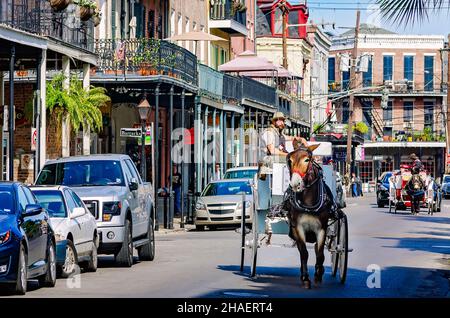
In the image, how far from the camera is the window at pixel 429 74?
128m

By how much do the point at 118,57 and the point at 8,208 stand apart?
22.1 metres

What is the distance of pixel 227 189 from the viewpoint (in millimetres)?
41188

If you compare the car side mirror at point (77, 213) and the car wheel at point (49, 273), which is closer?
the car wheel at point (49, 273)

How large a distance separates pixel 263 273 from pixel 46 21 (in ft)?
47.7

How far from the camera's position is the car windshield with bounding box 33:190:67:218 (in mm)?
21422

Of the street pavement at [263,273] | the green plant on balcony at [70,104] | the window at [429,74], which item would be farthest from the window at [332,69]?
the street pavement at [263,273]

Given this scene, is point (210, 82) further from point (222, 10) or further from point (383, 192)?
point (383, 192)

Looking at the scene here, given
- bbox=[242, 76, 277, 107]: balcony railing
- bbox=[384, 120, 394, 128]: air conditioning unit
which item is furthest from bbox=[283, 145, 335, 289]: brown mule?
bbox=[384, 120, 394, 128]: air conditioning unit

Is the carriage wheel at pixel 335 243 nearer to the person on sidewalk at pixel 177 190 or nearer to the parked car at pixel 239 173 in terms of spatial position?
the parked car at pixel 239 173

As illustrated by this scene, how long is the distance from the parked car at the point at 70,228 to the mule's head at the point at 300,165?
12.3 ft

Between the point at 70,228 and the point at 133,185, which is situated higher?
the point at 133,185

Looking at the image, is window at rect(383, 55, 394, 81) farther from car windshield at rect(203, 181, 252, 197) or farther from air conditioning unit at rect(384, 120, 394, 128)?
car windshield at rect(203, 181, 252, 197)

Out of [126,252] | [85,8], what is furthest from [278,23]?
[126,252]
